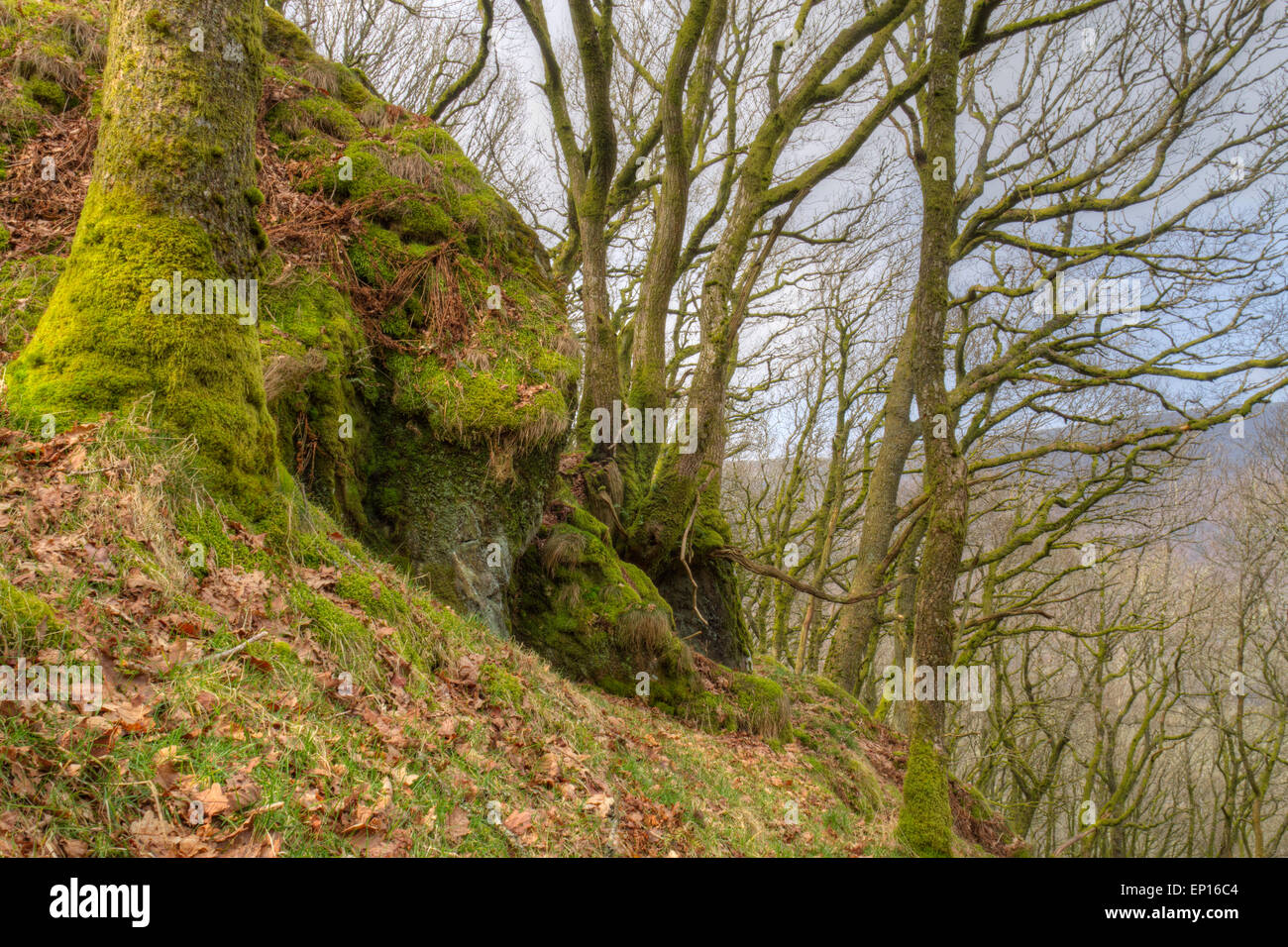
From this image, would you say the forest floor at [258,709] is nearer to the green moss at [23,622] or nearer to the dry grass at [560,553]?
the green moss at [23,622]

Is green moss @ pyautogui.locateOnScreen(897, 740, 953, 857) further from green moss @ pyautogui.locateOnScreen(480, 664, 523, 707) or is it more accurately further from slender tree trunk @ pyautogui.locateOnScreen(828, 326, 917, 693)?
slender tree trunk @ pyautogui.locateOnScreen(828, 326, 917, 693)

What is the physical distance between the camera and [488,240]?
7543 mm

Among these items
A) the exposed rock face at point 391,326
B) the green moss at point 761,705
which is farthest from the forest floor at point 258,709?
the green moss at point 761,705

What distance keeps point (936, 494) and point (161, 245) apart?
5441 millimetres

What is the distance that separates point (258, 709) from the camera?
2.75 meters

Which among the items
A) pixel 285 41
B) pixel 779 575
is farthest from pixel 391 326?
pixel 779 575

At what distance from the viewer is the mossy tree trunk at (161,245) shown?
11.8 feet

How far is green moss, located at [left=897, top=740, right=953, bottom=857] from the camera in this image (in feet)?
18.1

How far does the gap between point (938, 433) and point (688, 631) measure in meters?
4.88

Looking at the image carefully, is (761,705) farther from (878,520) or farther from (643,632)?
(878,520)

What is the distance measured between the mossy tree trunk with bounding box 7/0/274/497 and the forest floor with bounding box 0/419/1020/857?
1.03ft

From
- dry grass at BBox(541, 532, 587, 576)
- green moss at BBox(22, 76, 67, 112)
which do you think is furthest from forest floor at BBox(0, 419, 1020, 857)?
green moss at BBox(22, 76, 67, 112)
